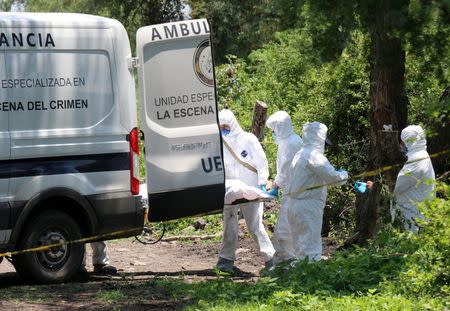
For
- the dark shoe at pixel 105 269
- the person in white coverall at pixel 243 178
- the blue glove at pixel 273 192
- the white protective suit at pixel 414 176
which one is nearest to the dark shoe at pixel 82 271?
the dark shoe at pixel 105 269

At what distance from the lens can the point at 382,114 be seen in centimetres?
1257

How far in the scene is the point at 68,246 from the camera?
991cm

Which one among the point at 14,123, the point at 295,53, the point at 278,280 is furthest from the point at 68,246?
the point at 295,53

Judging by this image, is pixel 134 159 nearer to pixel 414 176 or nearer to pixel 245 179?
pixel 245 179

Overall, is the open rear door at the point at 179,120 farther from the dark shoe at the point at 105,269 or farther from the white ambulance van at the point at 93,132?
the dark shoe at the point at 105,269

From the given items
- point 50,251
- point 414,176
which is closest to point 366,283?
point 414,176

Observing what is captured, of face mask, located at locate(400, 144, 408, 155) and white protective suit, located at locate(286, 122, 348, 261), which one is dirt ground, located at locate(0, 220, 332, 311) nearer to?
white protective suit, located at locate(286, 122, 348, 261)

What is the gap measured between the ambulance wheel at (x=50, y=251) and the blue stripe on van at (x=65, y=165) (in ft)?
1.61

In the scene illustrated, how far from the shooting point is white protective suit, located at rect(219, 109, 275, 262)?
1093 centimetres

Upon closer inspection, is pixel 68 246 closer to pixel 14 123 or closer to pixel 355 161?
pixel 14 123

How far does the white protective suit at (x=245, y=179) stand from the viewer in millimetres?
10930

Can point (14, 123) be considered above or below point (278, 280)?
above

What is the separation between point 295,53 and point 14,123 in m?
11.1

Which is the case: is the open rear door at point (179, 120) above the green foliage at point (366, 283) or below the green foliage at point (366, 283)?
above
